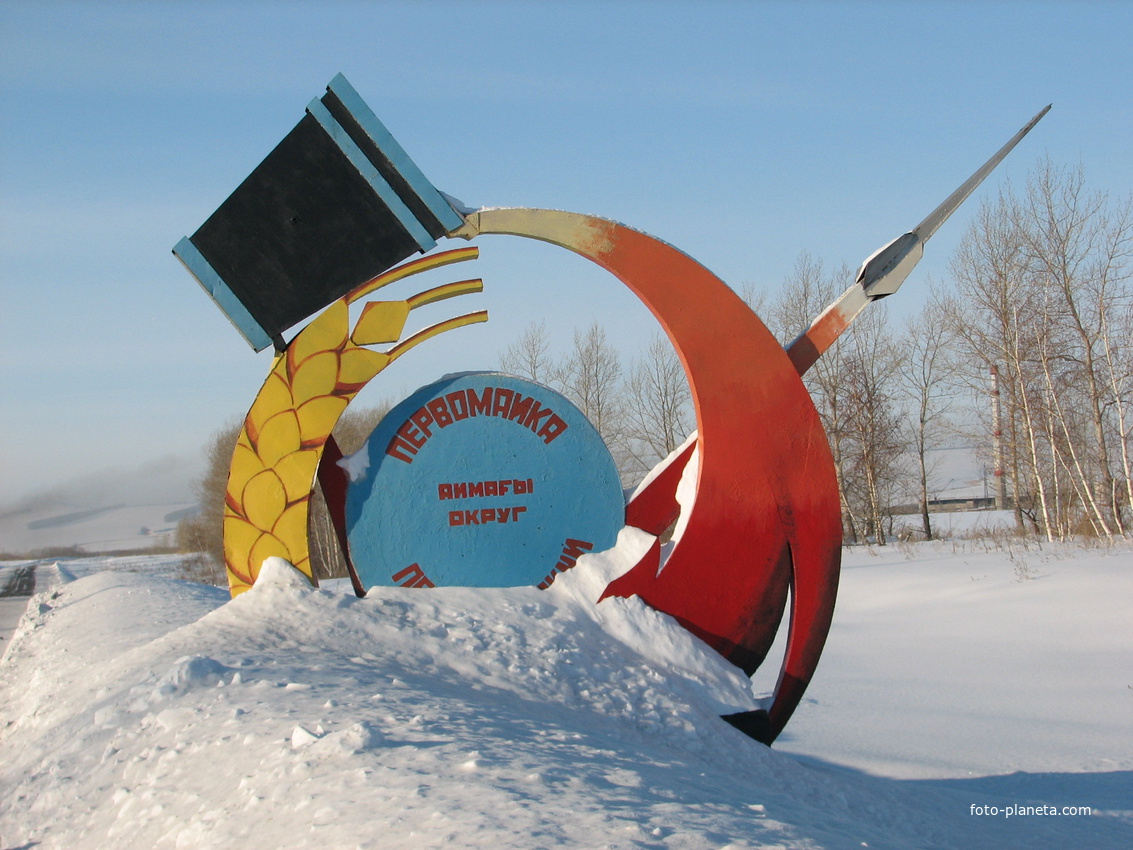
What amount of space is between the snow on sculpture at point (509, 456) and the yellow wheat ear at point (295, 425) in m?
0.01

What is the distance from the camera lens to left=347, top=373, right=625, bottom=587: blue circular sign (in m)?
5.14

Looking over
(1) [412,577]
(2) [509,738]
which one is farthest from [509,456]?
(2) [509,738]

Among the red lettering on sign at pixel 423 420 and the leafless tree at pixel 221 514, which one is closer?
the red lettering on sign at pixel 423 420

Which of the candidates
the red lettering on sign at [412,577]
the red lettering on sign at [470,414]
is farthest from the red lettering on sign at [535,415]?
the red lettering on sign at [412,577]

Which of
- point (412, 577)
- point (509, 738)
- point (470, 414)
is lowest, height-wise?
point (509, 738)

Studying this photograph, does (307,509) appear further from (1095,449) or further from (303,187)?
(1095,449)

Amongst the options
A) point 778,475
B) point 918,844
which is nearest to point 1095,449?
point 778,475

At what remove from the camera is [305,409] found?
5125 millimetres

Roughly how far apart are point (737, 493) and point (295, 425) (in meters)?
2.51

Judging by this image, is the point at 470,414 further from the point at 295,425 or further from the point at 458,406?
the point at 295,425

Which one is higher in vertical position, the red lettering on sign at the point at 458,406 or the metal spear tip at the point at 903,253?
the metal spear tip at the point at 903,253

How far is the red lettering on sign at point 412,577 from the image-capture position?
16.8ft

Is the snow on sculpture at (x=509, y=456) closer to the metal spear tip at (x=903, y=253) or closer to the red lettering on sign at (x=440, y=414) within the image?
the red lettering on sign at (x=440, y=414)

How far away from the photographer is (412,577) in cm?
514
